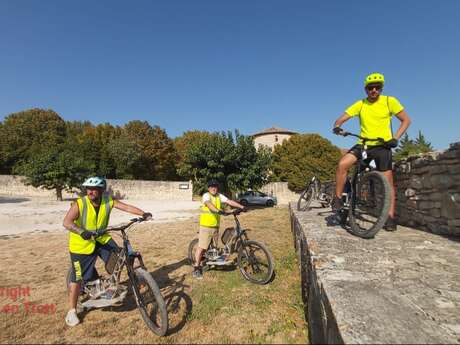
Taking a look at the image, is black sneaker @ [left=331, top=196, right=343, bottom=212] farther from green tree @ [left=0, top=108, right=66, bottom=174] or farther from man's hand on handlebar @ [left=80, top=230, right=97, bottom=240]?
green tree @ [left=0, top=108, right=66, bottom=174]

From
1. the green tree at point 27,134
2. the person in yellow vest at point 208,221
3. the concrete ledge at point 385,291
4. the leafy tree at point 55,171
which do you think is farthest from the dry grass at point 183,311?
the green tree at point 27,134

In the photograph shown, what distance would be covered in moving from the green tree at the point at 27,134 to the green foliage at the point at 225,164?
98.2ft

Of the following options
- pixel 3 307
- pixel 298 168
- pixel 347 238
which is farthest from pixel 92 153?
pixel 347 238

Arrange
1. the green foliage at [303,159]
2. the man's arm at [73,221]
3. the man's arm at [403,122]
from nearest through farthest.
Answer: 1. the man's arm at [73,221]
2. the man's arm at [403,122]
3. the green foliage at [303,159]

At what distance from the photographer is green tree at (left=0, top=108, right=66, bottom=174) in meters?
36.5

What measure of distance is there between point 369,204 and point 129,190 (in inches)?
1276

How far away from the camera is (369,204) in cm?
351

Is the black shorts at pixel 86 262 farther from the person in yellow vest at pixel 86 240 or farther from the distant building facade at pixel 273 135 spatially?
the distant building facade at pixel 273 135

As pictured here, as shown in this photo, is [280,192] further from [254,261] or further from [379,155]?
[379,155]

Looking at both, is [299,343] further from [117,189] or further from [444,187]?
[117,189]

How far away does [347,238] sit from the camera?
3287 millimetres

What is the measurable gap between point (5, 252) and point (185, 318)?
626 cm

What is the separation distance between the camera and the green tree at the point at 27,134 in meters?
36.5

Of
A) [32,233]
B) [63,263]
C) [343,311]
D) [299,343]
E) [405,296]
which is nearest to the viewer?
[343,311]
